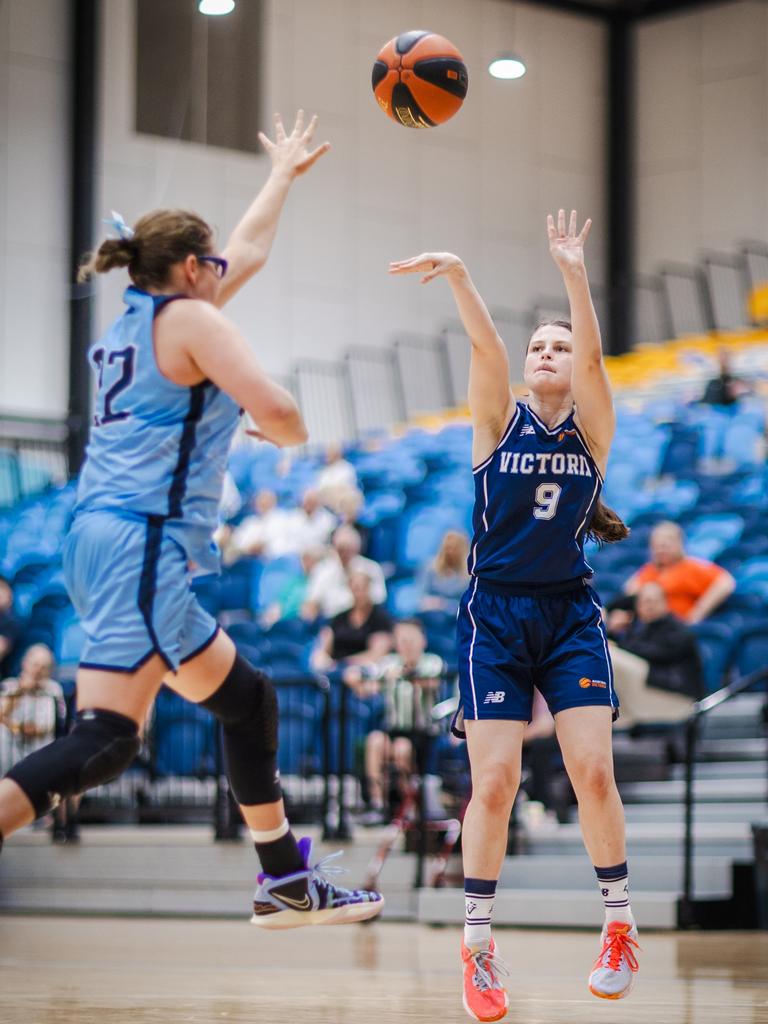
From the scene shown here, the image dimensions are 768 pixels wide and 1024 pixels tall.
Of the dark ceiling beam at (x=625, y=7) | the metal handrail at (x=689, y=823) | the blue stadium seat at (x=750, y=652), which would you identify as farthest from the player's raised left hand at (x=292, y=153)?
the dark ceiling beam at (x=625, y=7)

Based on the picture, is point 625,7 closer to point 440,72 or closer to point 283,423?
point 440,72

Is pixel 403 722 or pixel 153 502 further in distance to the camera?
pixel 403 722

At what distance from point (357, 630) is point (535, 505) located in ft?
19.5

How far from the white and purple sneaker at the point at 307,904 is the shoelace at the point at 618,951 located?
599 millimetres

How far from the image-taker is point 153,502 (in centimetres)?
378

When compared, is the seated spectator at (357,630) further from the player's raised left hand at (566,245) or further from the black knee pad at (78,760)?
the black knee pad at (78,760)

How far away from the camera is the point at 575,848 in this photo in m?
8.65

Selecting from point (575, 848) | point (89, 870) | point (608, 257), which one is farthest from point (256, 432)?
point (608, 257)

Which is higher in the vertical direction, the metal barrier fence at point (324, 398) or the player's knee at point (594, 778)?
the metal barrier fence at point (324, 398)

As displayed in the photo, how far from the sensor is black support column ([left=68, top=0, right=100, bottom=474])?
18.4 m

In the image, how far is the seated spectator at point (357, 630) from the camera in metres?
10.2

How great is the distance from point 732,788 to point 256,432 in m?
5.77

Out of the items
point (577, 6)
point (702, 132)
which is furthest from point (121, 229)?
point (577, 6)

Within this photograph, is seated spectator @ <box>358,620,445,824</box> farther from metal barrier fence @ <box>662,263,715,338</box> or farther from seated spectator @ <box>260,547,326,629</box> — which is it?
metal barrier fence @ <box>662,263,715,338</box>
